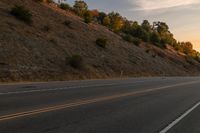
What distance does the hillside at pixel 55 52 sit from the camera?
35.3m

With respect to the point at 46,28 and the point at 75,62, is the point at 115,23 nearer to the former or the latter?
the point at 46,28

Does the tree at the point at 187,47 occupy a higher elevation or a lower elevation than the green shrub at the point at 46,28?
lower

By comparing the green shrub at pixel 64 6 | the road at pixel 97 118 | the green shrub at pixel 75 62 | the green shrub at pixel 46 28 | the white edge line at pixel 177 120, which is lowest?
the green shrub at pixel 75 62

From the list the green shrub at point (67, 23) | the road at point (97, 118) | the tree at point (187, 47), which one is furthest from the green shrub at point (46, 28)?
the tree at point (187, 47)

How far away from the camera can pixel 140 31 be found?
344 feet

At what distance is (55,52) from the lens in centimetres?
4353

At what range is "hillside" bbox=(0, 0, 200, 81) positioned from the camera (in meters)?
35.3

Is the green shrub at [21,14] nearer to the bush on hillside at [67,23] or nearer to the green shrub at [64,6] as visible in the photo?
the bush on hillside at [67,23]

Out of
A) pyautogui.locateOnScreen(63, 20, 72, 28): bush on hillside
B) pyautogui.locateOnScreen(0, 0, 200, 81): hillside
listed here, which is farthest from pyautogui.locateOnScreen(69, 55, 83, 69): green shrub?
pyautogui.locateOnScreen(63, 20, 72, 28): bush on hillside

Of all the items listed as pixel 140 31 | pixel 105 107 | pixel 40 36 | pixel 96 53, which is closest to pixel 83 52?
pixel 96 53

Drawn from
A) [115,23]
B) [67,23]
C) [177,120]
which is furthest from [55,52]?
[115,23]

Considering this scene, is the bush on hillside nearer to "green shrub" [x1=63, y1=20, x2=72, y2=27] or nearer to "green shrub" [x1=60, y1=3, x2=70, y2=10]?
"green shrub" [x1=63, y1=20, x2=72, y2=27]

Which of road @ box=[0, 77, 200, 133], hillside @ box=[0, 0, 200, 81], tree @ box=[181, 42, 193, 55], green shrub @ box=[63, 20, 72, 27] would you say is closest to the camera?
road @ box=[0, 77, 200, 133]

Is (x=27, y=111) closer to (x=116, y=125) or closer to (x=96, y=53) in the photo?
(x=116, y=125)
